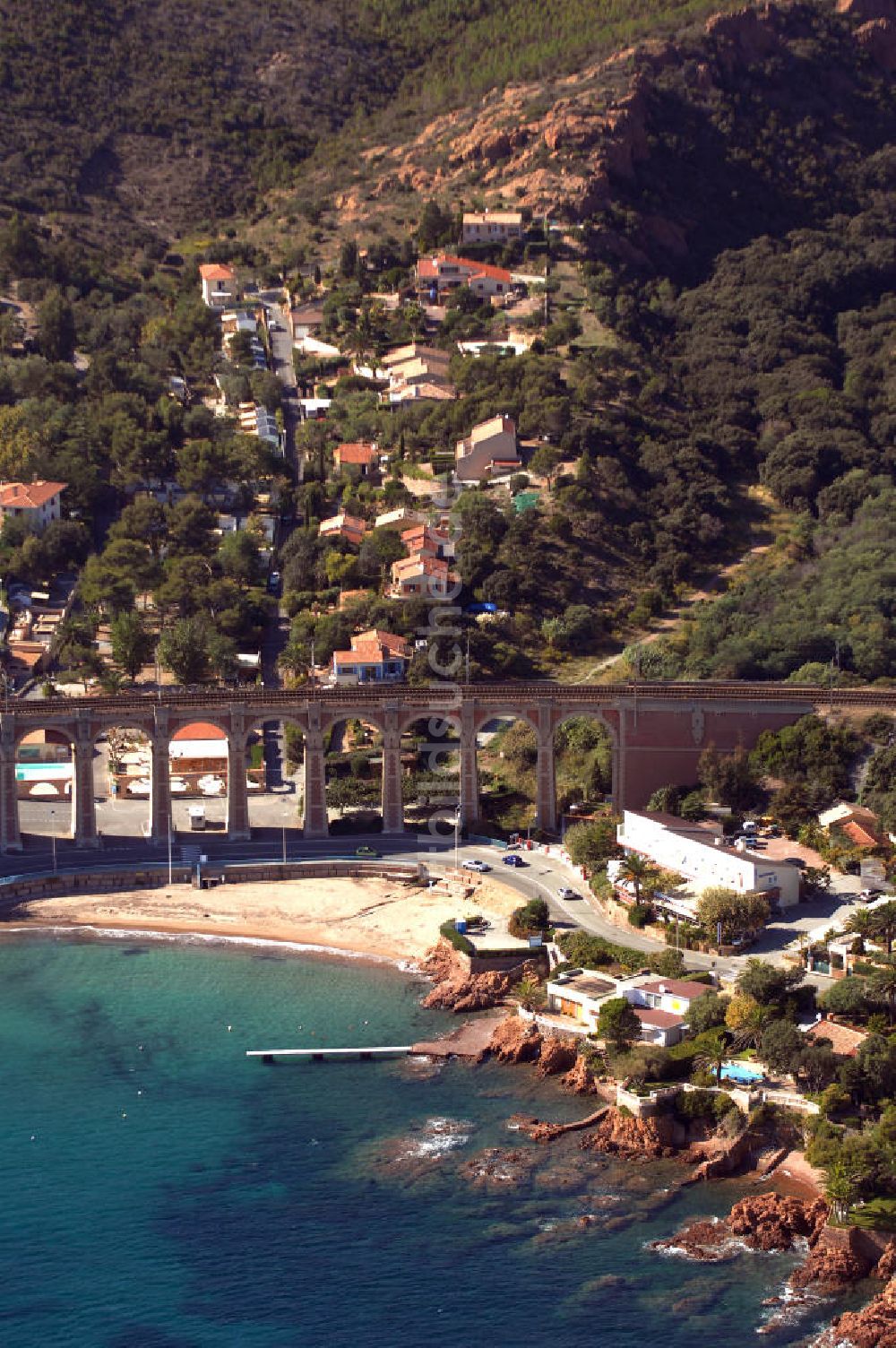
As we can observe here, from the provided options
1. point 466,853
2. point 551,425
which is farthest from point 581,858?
point 551,425

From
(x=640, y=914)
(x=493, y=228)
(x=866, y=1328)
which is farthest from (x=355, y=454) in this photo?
(x=866, y=1328)

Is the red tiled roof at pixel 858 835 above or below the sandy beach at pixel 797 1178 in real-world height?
above

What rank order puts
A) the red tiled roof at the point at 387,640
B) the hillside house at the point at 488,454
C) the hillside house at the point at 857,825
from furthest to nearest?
the hillside house at the point at 488,454, the red tiled roof at the point at 387,640, the hillside house at the point at 857,825

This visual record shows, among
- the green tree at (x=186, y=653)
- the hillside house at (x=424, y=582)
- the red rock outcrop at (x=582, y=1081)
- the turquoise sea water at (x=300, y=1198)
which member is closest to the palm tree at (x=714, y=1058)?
the red rock outcrop at (x=582, y=1081)

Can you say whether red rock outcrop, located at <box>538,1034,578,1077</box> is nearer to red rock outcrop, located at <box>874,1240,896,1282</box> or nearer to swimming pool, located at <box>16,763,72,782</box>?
red rock outcrop, located at <box>874,1240,896,1282</box>

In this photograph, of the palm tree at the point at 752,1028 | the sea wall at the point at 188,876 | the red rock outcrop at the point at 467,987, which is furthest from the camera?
the sea wall at the point at 188,876

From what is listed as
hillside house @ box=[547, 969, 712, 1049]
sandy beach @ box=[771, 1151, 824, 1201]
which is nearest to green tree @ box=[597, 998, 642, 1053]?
hillside house @ box=[547, 969, 712, 1049]

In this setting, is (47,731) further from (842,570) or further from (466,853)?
(842,570)

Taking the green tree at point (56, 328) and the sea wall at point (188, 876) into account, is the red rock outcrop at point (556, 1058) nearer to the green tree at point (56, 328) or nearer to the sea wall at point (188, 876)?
the sea wall at point (188, 876)
